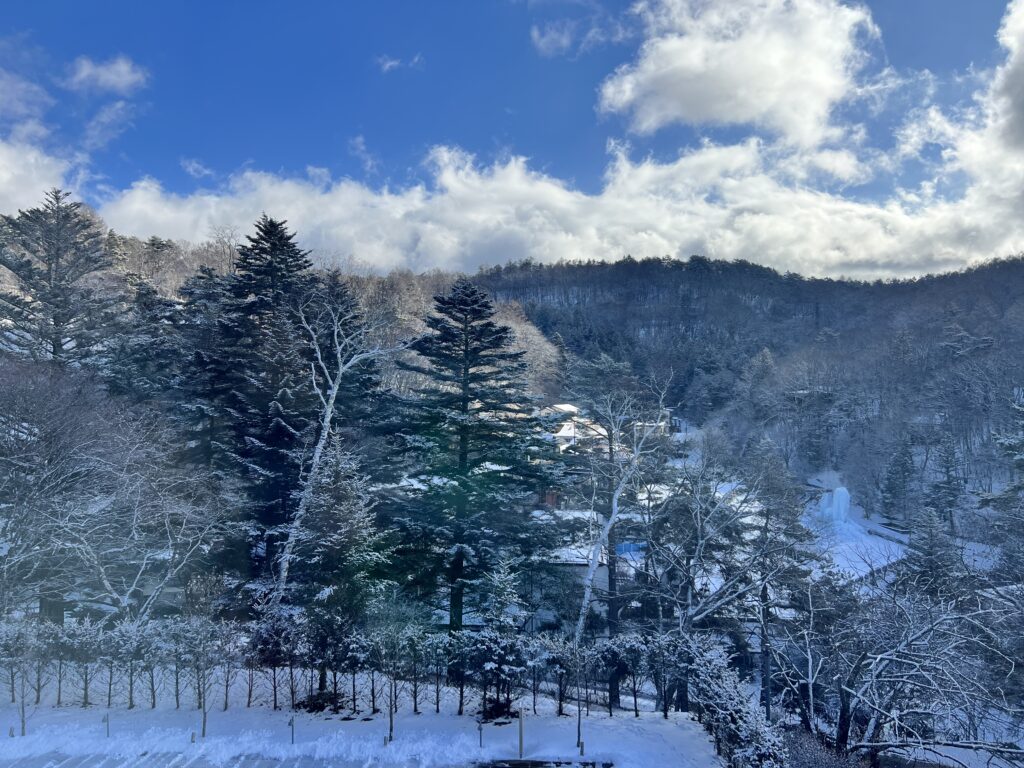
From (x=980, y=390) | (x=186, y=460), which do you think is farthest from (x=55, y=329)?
(x=980, y=390)

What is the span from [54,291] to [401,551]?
15585 mm

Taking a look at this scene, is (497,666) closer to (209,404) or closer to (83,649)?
(83,649)

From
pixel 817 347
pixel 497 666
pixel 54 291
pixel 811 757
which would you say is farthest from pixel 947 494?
pixel 54 291

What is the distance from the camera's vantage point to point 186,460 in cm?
1731

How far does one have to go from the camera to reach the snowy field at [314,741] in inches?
355

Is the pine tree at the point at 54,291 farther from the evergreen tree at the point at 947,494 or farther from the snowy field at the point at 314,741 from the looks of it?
the evergreen tree at the point at 947,494

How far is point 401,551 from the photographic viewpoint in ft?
46.4

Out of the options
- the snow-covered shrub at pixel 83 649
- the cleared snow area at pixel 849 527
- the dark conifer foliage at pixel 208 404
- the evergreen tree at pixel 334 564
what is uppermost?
the dark conifer foliage at pixel 208 404

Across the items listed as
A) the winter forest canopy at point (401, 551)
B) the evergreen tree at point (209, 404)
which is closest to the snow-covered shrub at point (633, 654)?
the winter forest canopy at point (401, 551)

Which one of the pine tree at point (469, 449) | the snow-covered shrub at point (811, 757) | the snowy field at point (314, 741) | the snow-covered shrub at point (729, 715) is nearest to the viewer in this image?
the snow-covered shrub at point (811, 757)

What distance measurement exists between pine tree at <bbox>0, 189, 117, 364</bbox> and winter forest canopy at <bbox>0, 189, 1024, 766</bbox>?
0.32 feet

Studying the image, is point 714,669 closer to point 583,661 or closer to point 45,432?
point 583,661

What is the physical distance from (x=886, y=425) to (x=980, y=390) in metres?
7.92

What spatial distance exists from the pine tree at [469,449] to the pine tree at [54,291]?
12.9 meters
